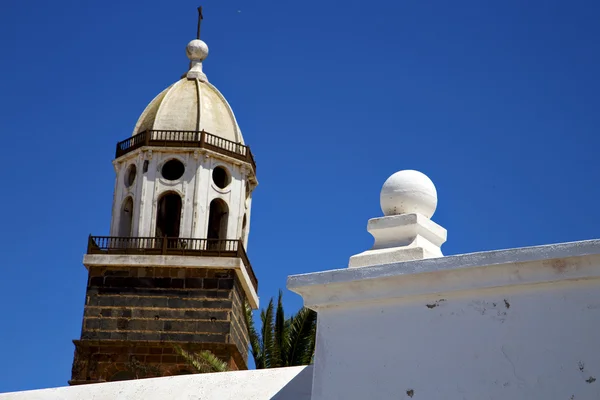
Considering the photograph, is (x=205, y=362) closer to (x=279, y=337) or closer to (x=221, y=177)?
(x=279, y=337)

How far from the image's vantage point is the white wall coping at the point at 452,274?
5359 mm

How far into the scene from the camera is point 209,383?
6984mm

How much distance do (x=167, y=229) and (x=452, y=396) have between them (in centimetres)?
2375

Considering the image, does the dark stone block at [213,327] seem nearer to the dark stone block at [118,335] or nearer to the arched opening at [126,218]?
the dark stone block at [118,335]

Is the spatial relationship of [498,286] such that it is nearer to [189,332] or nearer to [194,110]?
[189,332]

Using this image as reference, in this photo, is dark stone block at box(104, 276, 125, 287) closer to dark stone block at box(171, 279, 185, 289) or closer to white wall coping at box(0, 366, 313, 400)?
dark stone block at box(171, 279, 185, 289)

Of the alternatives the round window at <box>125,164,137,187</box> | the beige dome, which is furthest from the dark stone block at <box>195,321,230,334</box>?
the beige dome

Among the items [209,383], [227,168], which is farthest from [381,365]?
[227,168]

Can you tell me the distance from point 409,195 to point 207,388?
1.81m

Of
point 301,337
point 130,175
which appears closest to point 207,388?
point 301,337

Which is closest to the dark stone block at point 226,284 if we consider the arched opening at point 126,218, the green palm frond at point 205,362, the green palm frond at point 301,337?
the green palm frond at point 205,362

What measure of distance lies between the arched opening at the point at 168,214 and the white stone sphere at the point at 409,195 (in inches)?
888

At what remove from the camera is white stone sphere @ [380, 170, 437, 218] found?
6.11 metres

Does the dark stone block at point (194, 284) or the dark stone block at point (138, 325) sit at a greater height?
the dark stone block at point (194, 284)
